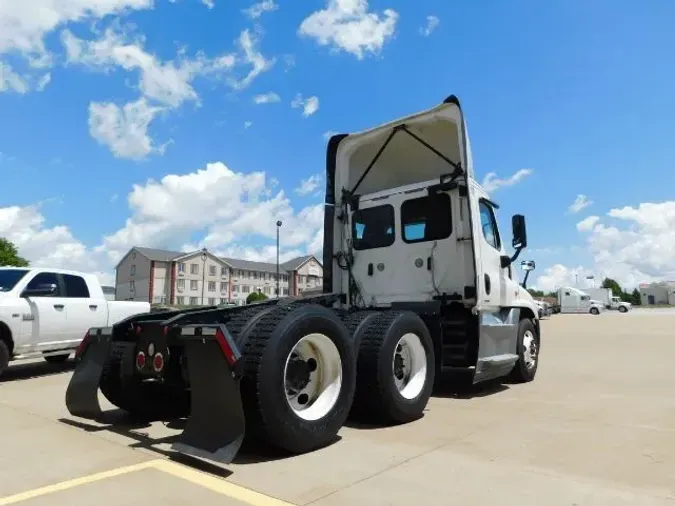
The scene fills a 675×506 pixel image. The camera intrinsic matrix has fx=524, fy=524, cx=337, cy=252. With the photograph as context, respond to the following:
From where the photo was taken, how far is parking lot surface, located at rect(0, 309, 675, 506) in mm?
3252

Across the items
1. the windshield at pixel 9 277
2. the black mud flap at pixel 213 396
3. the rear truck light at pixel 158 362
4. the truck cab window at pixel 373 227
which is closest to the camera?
the black mud flap at pixel 213 396

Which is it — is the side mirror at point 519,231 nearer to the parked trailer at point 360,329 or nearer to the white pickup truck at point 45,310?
the parked trailer at point 360,329

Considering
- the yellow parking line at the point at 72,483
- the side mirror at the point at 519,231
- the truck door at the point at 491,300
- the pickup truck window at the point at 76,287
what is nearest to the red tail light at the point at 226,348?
the yellow parking line at the point at 72,483

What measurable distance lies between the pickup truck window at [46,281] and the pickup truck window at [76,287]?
0.66 feet

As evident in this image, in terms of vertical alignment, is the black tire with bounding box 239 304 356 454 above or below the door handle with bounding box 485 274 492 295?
below

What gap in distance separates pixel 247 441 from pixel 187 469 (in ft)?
2.71

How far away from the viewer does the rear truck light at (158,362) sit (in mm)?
4410

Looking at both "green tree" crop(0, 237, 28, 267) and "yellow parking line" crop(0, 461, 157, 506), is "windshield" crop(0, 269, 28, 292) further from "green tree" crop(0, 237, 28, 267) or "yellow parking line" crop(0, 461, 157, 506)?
"green tree" crop(0, 237, 28, 267)

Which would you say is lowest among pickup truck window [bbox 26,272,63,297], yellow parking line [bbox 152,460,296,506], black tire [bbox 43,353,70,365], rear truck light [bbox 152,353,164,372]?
yellow parking line [bbox 152,460,296,506]

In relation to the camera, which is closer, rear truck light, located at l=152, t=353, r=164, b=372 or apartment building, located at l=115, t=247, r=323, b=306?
rear truck light, located at l=152, t=353, r=164, b=372

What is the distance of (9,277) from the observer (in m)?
8.99

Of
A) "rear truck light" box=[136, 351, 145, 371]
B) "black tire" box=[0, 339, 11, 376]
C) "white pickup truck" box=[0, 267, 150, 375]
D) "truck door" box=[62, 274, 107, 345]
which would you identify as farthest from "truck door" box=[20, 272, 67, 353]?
"rear truck light" box=[136, 351, 145, 371]

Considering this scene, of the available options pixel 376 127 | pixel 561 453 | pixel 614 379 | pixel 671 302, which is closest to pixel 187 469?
pixel 561 453

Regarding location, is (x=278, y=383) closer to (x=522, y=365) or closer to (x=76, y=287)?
(x=522, y=365)
